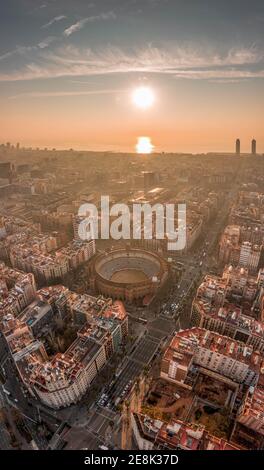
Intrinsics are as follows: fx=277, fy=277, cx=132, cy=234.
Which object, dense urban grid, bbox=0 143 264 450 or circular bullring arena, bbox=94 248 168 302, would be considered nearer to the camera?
dense urban grid, bbox=0 143 264 450

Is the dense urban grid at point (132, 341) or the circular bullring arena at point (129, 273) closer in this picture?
the dense urban grid at point (132, 341)

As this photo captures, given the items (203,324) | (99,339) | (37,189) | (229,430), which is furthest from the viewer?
(37,189)

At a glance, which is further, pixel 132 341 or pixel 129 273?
pixel 129 273

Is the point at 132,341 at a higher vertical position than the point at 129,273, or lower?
lower
